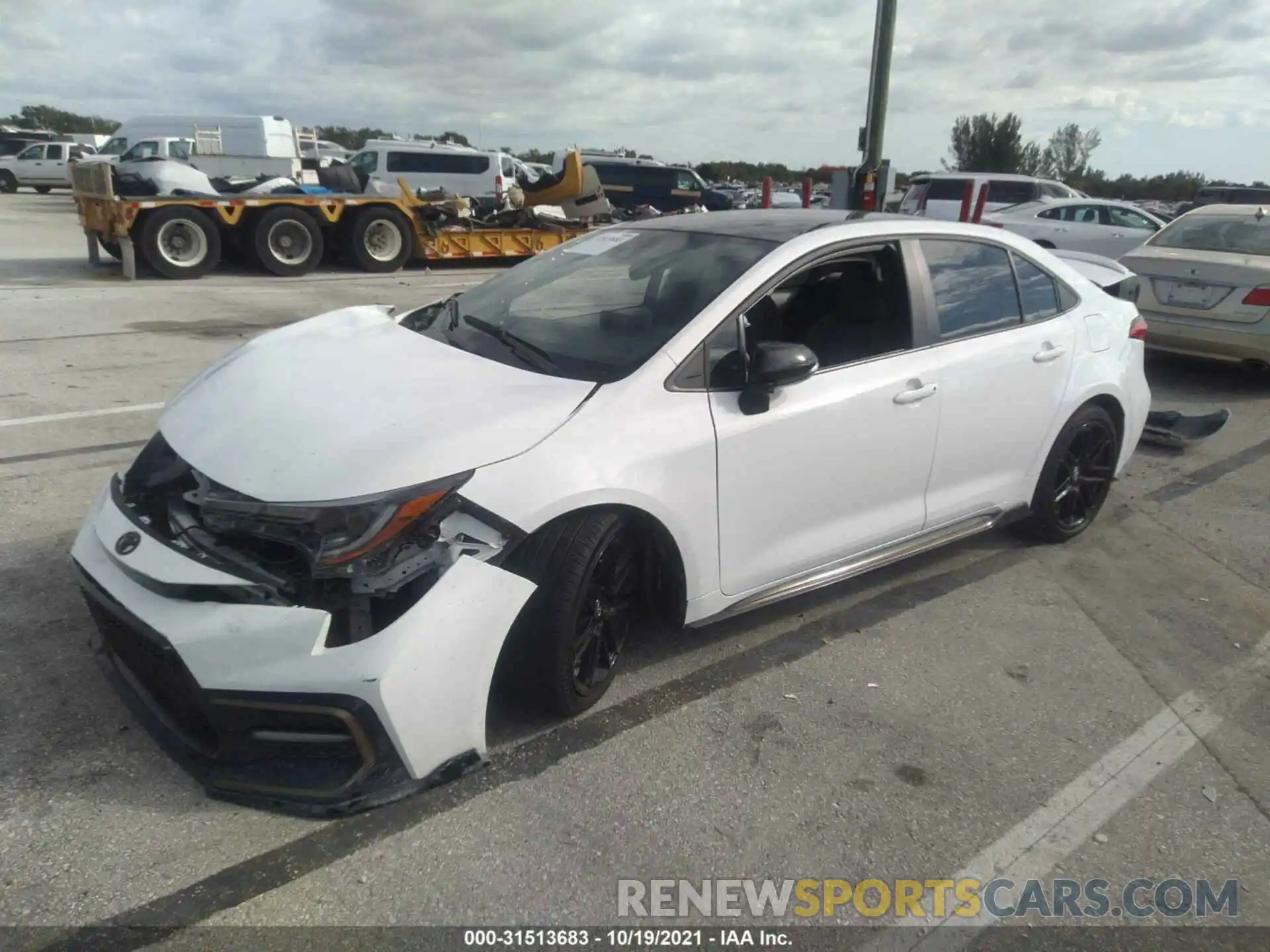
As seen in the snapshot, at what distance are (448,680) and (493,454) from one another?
638 millimetres

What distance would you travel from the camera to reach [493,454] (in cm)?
271

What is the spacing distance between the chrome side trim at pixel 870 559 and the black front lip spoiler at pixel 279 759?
1173 mm

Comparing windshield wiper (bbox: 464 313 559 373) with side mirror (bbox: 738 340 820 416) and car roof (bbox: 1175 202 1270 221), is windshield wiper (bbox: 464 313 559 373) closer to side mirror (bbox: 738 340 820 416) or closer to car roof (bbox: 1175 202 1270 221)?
side mirror (bbox: 738 340 820 416)

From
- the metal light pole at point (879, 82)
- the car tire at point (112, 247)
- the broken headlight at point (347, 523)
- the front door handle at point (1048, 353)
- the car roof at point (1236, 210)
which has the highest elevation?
the metal light pole at point (879, 82)

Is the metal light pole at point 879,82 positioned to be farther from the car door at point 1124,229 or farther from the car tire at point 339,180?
the car tire at point 339,180

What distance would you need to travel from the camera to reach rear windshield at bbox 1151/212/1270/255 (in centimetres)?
830

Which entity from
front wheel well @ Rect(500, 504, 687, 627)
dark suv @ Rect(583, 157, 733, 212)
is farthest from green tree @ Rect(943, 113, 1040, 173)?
front wheel well @ Rect(500, 504, 687, 627)

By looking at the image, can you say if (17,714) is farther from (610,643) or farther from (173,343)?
(173,343)

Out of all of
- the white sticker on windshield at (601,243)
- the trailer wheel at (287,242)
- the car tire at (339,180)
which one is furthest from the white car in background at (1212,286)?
the car tire at (339,180)

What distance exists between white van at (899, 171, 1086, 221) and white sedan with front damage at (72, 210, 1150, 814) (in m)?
14.8

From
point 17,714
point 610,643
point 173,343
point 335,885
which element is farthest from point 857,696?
point 173,343

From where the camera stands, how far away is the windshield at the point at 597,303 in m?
3.29

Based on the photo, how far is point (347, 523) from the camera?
8.26ft

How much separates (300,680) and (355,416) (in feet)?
2.71
